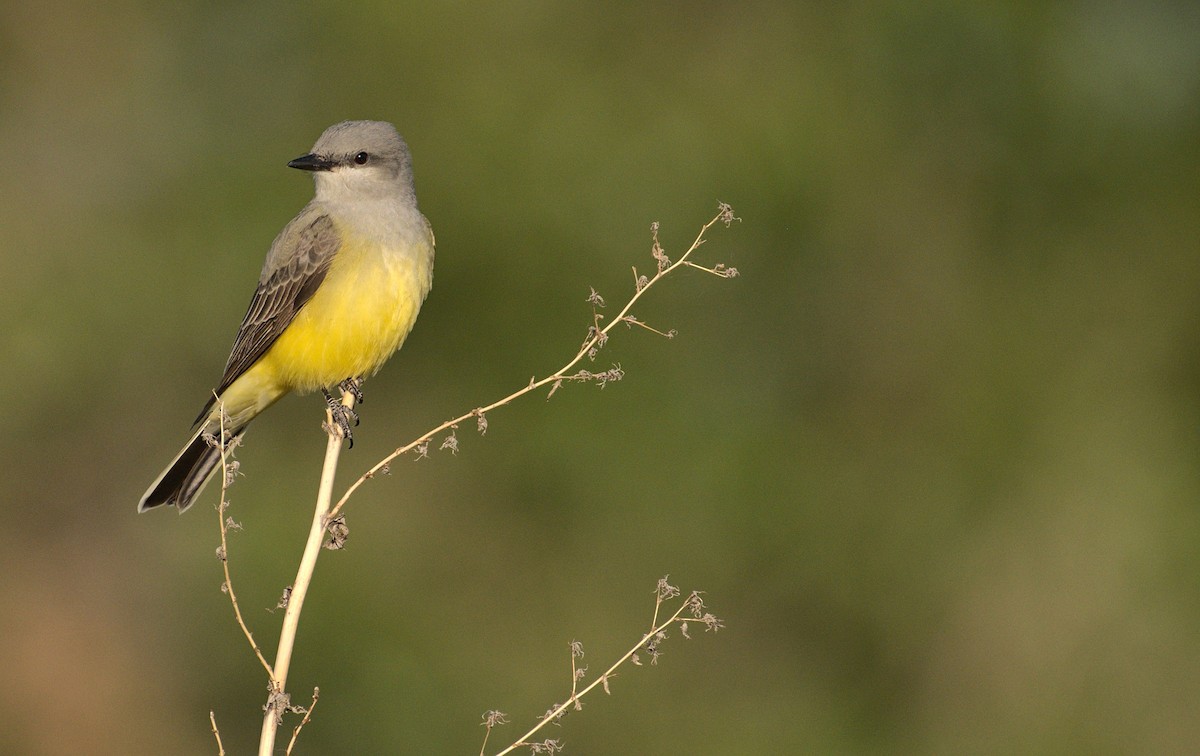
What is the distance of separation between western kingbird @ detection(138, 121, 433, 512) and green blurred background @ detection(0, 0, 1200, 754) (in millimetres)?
3263

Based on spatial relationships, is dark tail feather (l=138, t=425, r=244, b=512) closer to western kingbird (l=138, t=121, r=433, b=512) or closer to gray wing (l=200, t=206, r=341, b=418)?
western kingbird (l=138, t=121, r=433, b=512)

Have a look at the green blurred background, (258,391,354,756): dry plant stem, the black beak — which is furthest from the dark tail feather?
the green blurred background

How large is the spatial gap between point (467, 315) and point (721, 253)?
1.80 metres

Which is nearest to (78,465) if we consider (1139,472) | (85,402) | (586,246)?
(85,402)

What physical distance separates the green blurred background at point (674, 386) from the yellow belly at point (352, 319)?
129 inches

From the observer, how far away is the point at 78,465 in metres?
12.7

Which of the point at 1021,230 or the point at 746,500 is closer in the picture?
the point at 746,500

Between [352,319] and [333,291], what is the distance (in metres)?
0.16

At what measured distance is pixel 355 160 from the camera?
5.60 metres

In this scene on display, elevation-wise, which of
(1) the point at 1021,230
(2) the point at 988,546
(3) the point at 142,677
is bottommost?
(3) the point at 142,677

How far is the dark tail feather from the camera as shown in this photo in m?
5.11

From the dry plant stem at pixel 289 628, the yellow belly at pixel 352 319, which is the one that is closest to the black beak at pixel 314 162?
the yellow belly at pixel 352 319

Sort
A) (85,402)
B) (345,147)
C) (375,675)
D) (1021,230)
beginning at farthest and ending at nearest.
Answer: (85,402)
(1021,230)
(375,675)
(345,147)

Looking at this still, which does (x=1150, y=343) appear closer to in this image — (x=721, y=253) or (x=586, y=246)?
(x=721, y=253)
